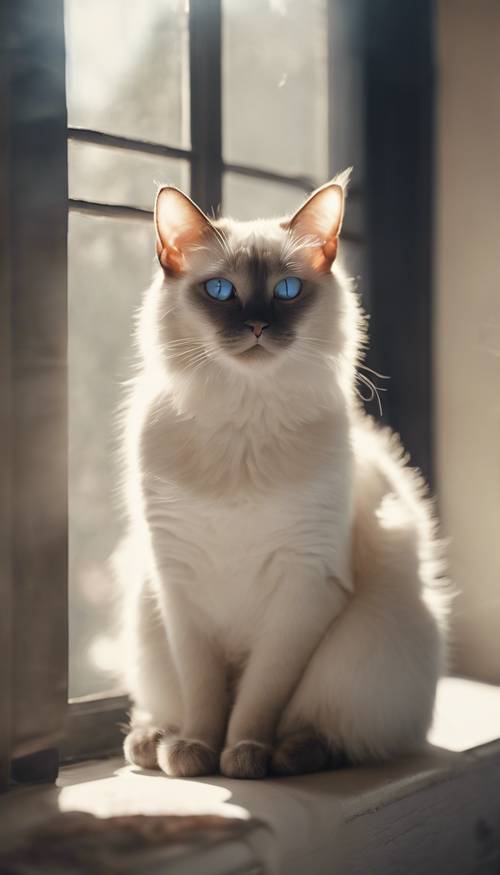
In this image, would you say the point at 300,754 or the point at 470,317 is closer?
the point at 300,754

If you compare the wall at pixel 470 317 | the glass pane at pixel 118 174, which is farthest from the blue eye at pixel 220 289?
the wall at pixel 470 317

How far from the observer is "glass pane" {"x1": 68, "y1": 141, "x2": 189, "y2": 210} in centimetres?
157

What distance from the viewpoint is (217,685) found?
1.37 metres

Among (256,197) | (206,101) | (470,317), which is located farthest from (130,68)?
(470,317)

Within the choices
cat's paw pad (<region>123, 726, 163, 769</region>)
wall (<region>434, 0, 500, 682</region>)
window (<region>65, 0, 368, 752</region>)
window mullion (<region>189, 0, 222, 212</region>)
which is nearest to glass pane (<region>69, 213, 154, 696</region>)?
window (<region>65, 0, 368, 752</region>)

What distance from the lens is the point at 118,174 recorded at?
163 cm

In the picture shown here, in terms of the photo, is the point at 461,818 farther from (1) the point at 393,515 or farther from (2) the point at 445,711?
(1) the point at 393,515

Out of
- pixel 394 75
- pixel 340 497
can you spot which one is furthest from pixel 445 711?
pixel 394 75

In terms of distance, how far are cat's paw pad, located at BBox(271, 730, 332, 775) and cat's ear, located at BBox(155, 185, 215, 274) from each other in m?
0.74

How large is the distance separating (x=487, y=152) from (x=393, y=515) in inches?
36.2

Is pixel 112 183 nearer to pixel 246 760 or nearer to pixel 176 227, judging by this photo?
pixel 176 227

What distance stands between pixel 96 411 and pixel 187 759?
0.68m

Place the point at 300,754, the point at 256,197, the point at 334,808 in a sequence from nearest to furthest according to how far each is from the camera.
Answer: the point at 334,808
the point at 300,754
the point at 256,197

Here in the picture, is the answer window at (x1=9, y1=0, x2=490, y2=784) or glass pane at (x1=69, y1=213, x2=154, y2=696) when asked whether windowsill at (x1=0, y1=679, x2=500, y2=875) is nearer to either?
window at (x1=9, y1=0, x2=490, y2=784)
